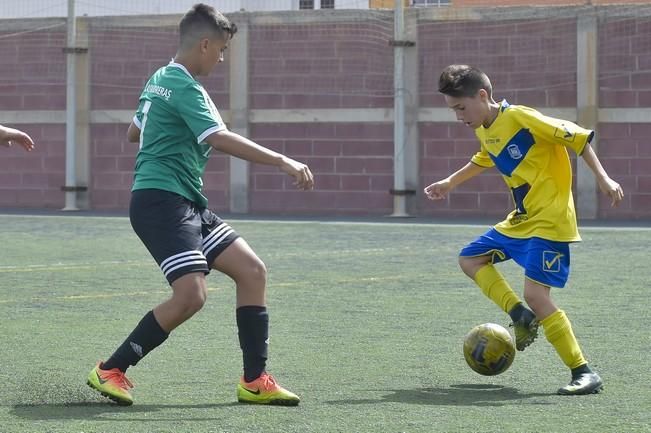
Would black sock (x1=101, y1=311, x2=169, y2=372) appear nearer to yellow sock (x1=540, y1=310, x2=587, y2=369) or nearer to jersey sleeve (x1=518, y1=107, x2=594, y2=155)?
yellow sock (x1=540, y1=310, x2=587, y2=369)

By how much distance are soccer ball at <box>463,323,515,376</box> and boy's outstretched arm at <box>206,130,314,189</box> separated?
1400mm

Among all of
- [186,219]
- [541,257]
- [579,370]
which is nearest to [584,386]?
[579,370]

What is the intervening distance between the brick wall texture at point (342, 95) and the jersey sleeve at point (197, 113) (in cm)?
1577

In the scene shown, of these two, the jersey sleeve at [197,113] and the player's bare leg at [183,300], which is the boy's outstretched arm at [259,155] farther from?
the player's bare leg at [183,300]

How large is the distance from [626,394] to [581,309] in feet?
10.5

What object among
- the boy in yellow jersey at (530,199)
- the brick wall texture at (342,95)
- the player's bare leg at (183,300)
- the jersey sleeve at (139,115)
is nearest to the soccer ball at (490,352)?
the boy in yellow jersey at (530,199)

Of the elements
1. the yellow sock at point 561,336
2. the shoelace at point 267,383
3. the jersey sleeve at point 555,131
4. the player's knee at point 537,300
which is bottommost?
the shoelace at point 267,383

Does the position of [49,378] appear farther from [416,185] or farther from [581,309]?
[416,185]

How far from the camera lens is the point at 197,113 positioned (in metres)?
5.29

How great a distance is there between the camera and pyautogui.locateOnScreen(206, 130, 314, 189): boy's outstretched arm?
5.10 metres

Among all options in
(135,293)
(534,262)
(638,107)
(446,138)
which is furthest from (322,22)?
(534,262)

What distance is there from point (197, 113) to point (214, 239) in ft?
1.87

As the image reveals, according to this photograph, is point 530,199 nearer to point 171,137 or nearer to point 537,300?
point 537,300

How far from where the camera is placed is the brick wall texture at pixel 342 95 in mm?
20562
